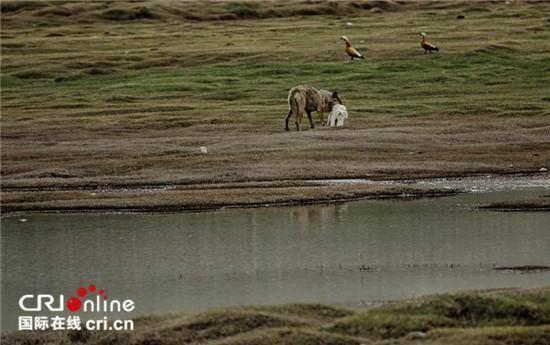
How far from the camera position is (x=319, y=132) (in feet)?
118

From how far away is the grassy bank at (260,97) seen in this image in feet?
104

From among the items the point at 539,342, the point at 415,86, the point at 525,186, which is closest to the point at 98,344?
the point at 539,342

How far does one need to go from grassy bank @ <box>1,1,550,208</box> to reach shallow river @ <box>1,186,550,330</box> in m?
4.14

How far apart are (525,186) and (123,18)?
62.2 metres

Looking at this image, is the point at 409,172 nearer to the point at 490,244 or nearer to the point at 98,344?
the point at 490,244

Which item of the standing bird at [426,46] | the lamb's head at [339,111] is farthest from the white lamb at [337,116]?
the standing bird at [426,46]

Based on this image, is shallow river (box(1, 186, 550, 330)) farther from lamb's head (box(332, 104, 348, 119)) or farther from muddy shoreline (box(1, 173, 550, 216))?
lamb's head (box(332, 104, 348, 119))

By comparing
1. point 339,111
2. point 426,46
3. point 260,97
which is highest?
point 339,111

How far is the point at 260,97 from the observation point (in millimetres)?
47094

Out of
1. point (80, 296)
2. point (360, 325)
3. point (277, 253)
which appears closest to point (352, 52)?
point (277, 253)

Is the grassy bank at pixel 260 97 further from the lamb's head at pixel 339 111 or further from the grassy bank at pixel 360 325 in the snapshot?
the grassy bank at pixel 360 325

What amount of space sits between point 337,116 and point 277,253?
18031 millimetres

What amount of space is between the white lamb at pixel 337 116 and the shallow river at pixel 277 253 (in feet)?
39.4

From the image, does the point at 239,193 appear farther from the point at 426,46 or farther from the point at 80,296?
the point at 426,46
